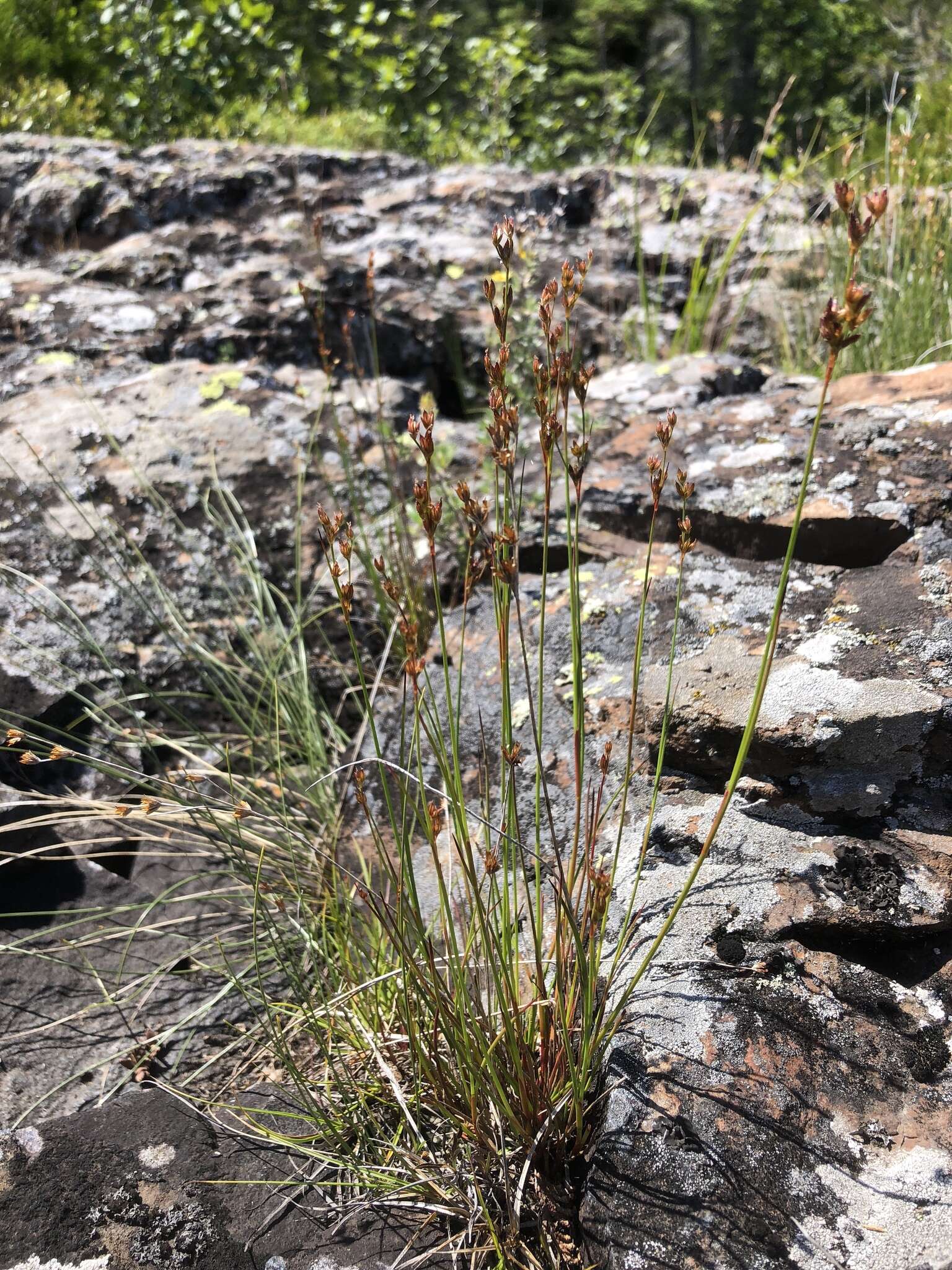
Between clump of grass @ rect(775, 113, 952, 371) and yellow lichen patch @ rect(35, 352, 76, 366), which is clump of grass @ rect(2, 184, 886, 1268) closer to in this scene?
yellow lichen patch @ rect(35, 352, 76, 366)

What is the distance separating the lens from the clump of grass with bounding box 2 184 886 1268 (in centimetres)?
109

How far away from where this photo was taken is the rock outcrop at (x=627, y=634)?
49.6 inches

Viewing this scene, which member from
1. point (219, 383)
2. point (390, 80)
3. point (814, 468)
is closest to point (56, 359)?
point (219, 383)

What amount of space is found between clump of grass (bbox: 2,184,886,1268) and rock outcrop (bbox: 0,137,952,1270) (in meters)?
0.10

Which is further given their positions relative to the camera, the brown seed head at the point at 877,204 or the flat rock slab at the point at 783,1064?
the flat rock slab at the point at 783,1064

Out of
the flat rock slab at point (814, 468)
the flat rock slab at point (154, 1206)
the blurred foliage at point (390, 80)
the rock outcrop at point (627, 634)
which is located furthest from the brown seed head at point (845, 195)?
the blurred foliage at point (390, 80)

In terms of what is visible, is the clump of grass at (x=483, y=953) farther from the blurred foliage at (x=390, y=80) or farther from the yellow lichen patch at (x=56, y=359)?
the blurred foliage at (x=390, y=80)

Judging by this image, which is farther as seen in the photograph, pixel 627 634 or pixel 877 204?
pixel 627 634

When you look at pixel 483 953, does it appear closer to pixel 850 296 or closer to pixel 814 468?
pixel 850 296

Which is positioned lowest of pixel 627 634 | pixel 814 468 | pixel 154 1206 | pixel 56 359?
pixel 154 1206

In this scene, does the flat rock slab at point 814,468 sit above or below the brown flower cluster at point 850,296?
below

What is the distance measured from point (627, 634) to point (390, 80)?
25.9 ft

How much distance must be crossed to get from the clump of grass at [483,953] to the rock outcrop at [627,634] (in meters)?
0.10

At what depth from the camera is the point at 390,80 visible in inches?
317
